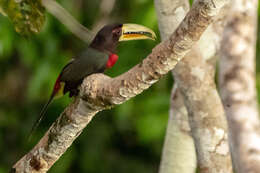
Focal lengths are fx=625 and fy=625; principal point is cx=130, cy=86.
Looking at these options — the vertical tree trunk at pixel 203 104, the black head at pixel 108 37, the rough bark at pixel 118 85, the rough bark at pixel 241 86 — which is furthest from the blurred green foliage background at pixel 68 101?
the rough bark at pixel 118 85

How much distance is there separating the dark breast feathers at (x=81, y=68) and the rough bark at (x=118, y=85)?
29 centimetres

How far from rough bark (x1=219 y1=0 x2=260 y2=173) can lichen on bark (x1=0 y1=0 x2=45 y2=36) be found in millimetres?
1250

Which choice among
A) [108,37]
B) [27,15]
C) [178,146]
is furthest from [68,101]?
[27,15]

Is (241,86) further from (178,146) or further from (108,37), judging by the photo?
(108,37)

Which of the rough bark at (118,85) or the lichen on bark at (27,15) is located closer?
the rough bark at (118,85)

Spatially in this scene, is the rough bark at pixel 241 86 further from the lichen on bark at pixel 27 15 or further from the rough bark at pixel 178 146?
the lichen on bark at pixel 27 15

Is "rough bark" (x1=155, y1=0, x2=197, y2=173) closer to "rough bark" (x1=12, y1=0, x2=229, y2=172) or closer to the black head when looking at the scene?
the black head

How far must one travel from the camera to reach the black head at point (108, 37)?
274 cm

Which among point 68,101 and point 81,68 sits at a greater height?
point 68,101

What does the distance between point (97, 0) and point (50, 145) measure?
314cm

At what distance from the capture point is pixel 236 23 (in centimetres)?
370

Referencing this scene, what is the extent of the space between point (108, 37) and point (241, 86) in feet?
3.39

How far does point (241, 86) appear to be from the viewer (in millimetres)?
3465

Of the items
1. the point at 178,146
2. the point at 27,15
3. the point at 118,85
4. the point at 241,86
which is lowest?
the point at 118,85
